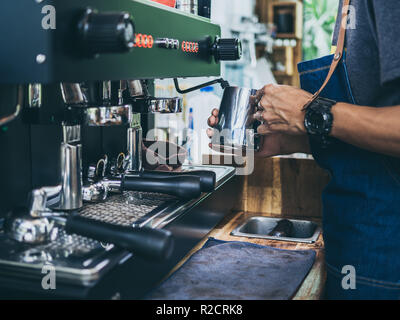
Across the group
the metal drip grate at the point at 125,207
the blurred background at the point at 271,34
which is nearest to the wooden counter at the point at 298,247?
the metal drip grate at the point at 125,207

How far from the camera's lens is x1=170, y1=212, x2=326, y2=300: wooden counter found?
1.07m

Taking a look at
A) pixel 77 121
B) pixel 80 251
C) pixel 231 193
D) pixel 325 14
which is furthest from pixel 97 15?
pixel 325 14

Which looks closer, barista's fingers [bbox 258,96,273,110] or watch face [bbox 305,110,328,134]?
watch face [bbox 305,110,328,134]

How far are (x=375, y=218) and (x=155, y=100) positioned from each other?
57cm

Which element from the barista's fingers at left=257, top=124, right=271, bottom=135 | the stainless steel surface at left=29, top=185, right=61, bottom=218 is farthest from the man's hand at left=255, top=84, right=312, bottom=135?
the stainless steel surface at left=29, top=185, right=61, bottom=218

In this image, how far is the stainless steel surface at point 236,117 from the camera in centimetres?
113

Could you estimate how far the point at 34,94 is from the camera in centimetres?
93

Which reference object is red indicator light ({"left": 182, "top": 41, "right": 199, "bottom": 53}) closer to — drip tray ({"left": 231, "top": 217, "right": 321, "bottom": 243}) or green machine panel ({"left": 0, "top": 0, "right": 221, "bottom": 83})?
green machine panel ({"left": 0, "top": 0, "right": 221, "bottom": 83})

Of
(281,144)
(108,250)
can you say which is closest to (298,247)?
(281,144)

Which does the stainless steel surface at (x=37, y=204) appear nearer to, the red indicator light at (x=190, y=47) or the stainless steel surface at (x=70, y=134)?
the stainless steel surface at (x=70, y=134)

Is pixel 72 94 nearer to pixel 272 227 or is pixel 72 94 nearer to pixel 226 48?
pixel 226 48

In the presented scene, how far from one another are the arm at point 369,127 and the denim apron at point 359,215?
0.26 feet

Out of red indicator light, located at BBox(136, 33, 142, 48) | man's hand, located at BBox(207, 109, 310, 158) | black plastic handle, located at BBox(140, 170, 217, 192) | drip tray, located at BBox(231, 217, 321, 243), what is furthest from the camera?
drip tray, located at BBox(231, 217, 321, 243)

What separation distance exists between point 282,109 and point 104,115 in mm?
390
